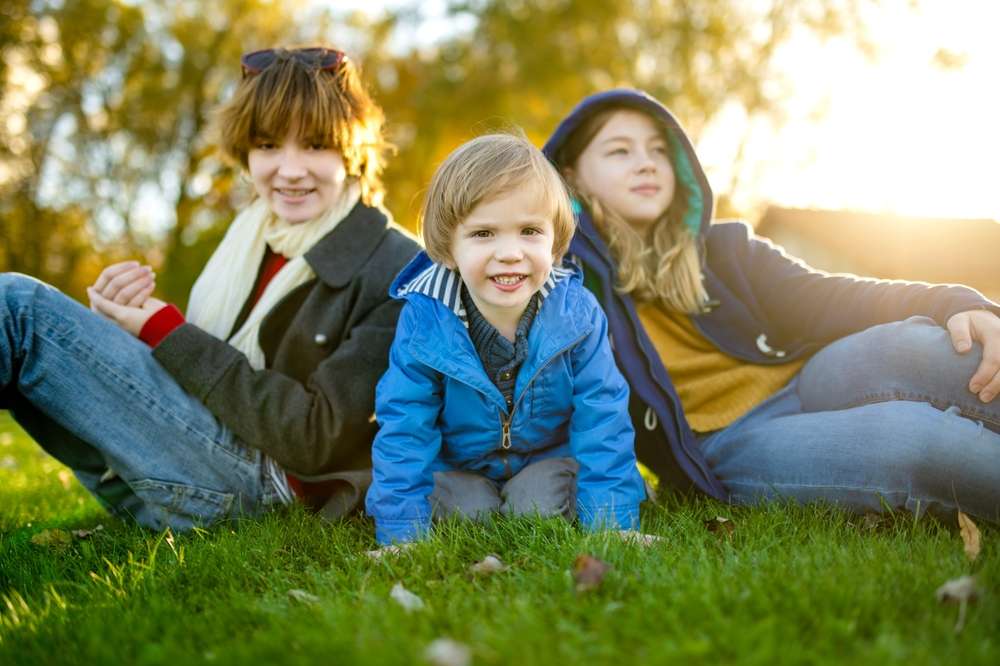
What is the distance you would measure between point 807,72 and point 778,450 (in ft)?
52.1

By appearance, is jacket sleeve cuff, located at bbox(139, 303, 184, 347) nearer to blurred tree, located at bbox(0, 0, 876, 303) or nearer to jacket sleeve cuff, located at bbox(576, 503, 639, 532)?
jacket sleeve cuff, located at bbox(576, 503, 639, 532)

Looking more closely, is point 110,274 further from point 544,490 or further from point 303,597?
point 544,490

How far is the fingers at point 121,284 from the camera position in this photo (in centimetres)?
318

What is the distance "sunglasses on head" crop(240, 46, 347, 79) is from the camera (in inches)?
130

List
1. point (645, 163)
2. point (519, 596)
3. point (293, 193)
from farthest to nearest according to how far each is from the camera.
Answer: point (645, 163), point (293, 193), point (519, 596)

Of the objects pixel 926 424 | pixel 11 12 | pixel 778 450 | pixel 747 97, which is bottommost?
pixel 778 450

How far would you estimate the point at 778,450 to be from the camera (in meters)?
3.03

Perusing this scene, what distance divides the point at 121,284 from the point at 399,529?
152 cm

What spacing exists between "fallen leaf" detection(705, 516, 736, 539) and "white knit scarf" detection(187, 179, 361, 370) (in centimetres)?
182

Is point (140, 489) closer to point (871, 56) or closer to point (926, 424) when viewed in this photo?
point (926, 424)

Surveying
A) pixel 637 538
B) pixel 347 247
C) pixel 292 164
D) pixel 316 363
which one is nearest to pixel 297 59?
pixel 292 164

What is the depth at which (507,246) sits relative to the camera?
107 inches

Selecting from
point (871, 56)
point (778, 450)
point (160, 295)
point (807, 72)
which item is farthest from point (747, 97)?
point (778, 450)

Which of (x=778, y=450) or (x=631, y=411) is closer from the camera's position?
(x=778, y=450)
